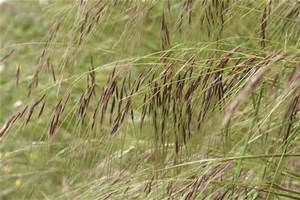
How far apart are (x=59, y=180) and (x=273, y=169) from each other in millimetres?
1177

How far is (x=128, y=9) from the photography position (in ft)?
3.83

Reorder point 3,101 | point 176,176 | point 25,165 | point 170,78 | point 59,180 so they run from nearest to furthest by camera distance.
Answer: point 170,78 → point 176,176 → point 59,180 → point 25,165 → point 3,101

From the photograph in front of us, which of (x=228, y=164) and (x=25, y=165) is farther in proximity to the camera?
(x=25, y=165)

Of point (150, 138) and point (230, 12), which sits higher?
point (230, 12)

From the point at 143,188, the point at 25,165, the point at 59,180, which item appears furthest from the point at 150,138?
the point at 25,165

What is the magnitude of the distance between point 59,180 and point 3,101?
0.59 metres

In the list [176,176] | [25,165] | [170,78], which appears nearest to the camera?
[170,78]

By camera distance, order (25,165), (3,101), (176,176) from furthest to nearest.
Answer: (3,101) < (25,165) < (176,176)

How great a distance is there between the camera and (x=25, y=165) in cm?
246

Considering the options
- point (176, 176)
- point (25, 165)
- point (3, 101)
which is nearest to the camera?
point (176, 176)

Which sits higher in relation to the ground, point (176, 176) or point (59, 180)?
point (176, 176)

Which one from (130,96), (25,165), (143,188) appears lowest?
(25,165)

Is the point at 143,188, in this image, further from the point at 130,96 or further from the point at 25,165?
the point at 25,165

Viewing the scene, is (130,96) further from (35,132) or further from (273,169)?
(35,132)
